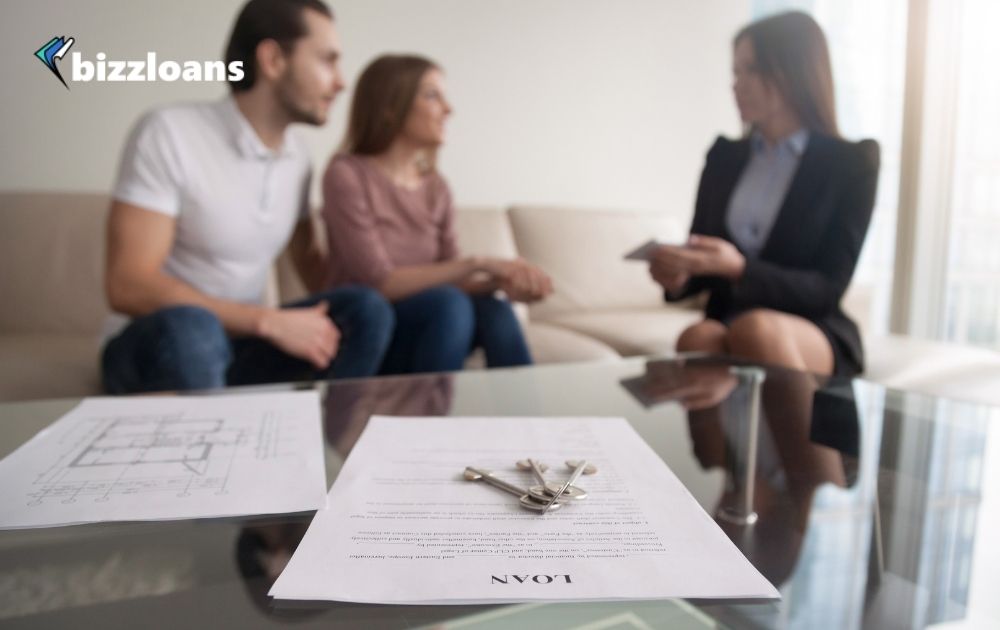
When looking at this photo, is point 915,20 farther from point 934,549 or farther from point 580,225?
point 934,549

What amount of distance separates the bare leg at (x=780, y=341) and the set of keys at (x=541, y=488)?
2.30 feet

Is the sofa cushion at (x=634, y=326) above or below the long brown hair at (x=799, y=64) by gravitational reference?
below

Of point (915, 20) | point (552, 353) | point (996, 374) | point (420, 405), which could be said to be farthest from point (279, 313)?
point (915, 20)

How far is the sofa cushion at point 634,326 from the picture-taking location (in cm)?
156

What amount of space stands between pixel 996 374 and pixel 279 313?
49.8 inches

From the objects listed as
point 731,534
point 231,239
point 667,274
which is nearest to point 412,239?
point 231,239

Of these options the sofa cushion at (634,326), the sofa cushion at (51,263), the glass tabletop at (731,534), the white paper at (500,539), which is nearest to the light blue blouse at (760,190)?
the sofa cushion at (634,326)

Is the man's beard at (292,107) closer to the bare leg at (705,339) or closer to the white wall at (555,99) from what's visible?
the white wall at (555,99)

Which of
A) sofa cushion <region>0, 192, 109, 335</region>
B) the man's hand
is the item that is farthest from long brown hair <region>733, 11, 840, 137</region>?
sofa cushion <region>0, 192, 109, 335</region>

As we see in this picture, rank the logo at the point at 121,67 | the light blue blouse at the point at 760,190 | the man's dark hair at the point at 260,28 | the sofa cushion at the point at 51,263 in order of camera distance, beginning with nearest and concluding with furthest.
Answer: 1. the logo at the point at 121,67
2. the man's dark hair at the point at 260,28
3. the light blue blouse at the point at 760,190
4. the sofa cushion at the point at 51,263

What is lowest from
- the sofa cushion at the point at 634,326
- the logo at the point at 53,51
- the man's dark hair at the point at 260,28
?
the sofa cushion at the point at 634,326

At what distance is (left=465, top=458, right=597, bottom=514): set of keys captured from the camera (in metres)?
0.39

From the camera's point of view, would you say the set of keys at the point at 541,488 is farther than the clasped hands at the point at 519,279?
No

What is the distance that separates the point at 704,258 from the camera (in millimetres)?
1185
